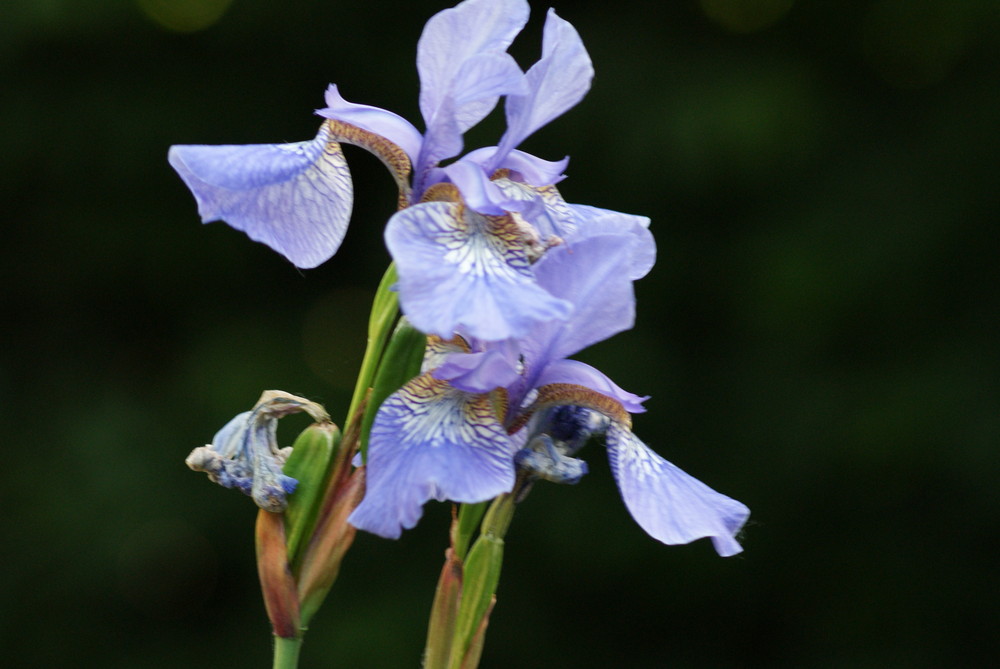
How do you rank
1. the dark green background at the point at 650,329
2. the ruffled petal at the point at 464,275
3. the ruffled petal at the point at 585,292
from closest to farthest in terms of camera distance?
the ruffled petal at the point at 464,275, the ruffled petal at the point at 585,292, the dark green background at the point at 650,329

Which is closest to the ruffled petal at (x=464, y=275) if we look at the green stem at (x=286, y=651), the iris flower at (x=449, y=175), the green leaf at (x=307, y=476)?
the iris flower at (x=449, y=175)

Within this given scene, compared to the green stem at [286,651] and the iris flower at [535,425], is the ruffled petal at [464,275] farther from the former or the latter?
the green stem at [286,651]

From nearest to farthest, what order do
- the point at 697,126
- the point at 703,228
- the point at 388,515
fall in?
1. the point at 388,515
2. the point at 697,126
3. the point at 703,228

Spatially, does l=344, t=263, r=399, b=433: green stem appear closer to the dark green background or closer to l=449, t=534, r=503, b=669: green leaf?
l=449, t=534, r=503, b=669: green leaf

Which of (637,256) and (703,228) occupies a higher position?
(637,256)

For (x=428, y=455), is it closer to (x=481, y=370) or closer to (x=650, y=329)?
(x=481, y=370)

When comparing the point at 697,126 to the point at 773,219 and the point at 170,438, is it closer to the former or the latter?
the point at 773,219

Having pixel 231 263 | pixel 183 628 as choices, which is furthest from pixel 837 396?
pixel 183 628
